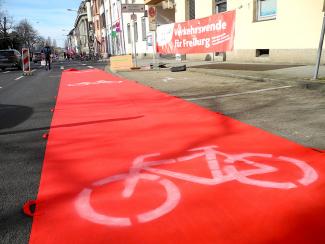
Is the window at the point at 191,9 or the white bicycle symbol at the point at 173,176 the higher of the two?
the window at the point at 191,9

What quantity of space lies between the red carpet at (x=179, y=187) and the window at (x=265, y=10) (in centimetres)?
1108

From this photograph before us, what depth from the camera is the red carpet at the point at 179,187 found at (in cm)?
262

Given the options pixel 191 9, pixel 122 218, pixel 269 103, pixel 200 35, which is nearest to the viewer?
pixel 122 218

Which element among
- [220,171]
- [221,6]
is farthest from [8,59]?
[220,171]

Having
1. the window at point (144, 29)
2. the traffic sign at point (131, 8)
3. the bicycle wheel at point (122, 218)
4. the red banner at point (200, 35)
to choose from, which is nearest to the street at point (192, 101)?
the bicycle wheel at point (122, 218)

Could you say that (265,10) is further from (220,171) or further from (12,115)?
(220,171)

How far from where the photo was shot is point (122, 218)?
2.84 metres

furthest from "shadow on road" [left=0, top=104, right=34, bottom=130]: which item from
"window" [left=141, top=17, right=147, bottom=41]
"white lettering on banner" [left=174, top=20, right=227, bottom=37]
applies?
"window" [left=141, top=17, right=147, bottom=41]

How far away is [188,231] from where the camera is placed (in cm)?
261

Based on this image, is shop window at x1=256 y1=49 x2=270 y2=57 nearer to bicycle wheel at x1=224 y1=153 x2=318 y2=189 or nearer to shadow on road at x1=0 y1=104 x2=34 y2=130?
shadow on road at x1=0 y1=104 x2=34 y2=130

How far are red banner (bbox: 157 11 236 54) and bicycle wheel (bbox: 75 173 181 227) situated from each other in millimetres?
11310

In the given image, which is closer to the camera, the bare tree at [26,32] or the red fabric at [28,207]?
the red fabric at [28,207]

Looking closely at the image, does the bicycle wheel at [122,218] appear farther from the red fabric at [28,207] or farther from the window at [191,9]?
the window at [191,9]

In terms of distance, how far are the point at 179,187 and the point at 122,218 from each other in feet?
2.31
